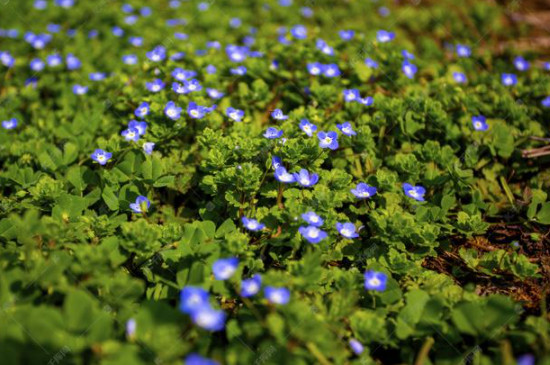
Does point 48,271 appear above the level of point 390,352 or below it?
above

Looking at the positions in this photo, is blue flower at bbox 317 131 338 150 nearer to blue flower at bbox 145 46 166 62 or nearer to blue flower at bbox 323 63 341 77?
blue flower at bbox 323 63 341 77

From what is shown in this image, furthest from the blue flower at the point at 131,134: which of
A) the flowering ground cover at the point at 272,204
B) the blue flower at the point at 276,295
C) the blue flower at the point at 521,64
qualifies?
the blue flower at the point at 521,64

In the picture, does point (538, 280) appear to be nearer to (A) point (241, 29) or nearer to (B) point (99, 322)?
(B) point (99, 322)

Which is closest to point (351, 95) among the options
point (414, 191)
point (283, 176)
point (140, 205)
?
point (414, 191)

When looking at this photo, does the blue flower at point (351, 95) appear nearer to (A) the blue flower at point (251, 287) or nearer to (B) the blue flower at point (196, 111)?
(B) the blue flower at point (196, 111)

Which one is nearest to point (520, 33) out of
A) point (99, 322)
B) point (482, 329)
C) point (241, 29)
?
point (241, 29)
